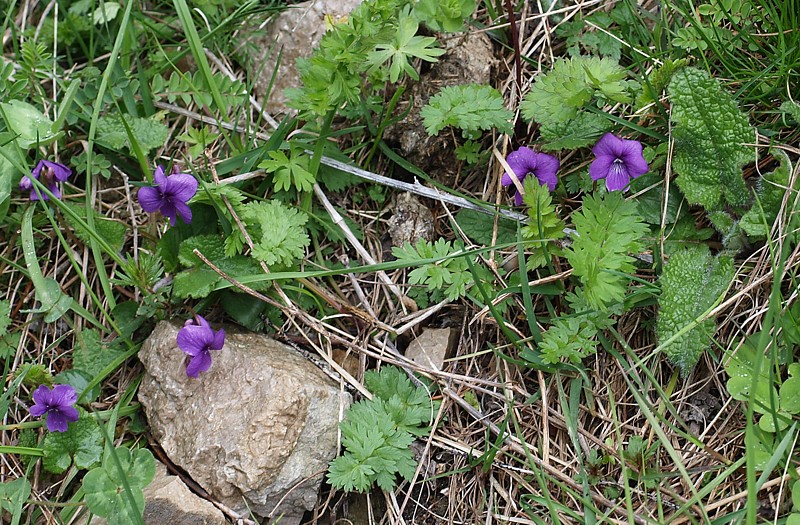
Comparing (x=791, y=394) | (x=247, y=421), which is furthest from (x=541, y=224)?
(x=247, y=421)

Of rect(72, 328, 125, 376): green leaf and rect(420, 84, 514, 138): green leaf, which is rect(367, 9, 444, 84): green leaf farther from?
rect(72, 328, 125, 376): green leaf

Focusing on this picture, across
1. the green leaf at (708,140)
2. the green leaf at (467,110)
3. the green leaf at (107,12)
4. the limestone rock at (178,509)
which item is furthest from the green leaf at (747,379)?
the green leaf at (107,12)

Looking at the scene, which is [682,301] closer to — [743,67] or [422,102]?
[743,67]

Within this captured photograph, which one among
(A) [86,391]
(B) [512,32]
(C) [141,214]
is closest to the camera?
(A) [86,391]

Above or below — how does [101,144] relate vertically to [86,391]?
above

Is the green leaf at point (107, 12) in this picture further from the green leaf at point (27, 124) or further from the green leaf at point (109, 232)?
the green leaf at point (109, 232)

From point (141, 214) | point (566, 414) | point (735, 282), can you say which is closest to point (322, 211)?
point (141, 214)
